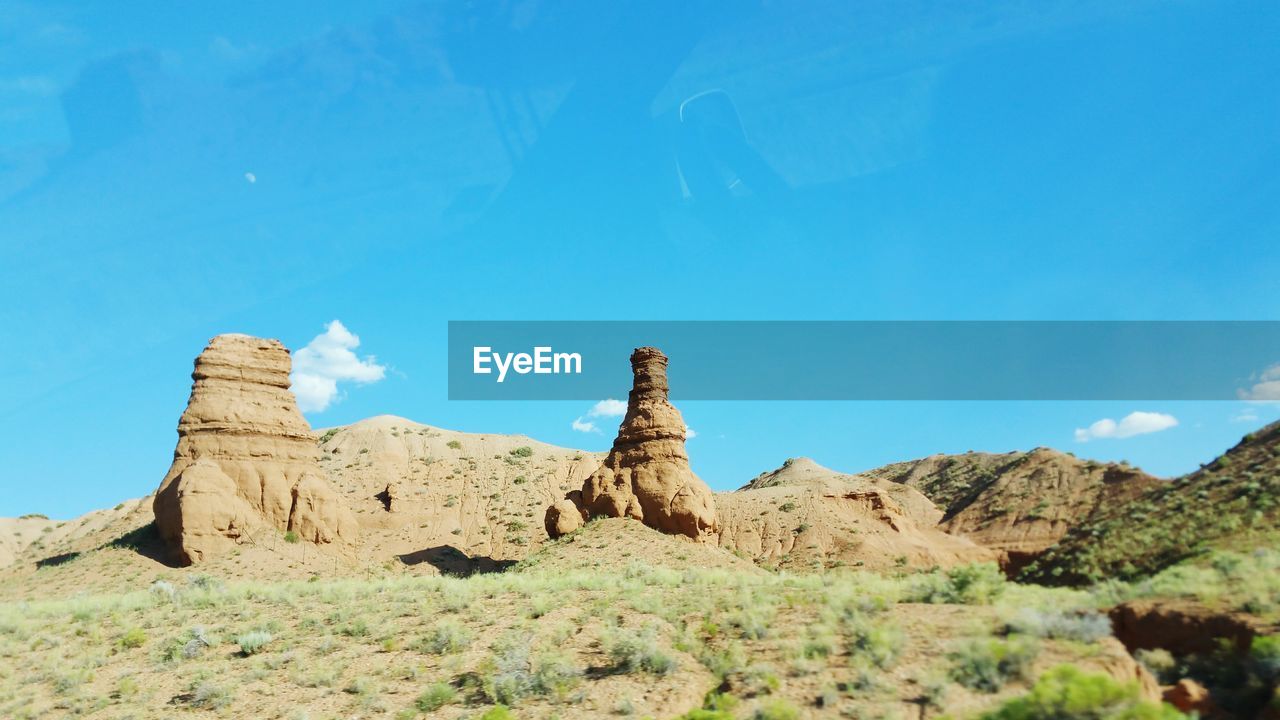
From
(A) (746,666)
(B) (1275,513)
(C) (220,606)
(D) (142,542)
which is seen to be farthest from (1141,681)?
(D) (142,542)

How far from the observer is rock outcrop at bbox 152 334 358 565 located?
3719cm

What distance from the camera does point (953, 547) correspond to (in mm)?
56281

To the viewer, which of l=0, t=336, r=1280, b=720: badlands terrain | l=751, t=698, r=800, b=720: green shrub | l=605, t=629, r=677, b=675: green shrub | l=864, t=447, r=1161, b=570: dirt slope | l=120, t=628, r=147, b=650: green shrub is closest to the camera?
l=0, t=336, r=1280, b=720: badlands terrain

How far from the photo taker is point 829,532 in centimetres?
5541

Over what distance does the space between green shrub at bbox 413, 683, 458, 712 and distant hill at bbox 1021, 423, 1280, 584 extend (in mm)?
13696

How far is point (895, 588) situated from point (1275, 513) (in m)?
8.17

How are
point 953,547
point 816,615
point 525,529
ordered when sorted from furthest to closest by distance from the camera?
point 525,529, point 953,547, point 816,615

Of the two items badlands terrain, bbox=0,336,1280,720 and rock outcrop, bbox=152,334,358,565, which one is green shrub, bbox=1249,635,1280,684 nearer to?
badlands terrain, bbox=0,336,1280,720

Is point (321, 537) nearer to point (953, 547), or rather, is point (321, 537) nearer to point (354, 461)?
point (354, 461)

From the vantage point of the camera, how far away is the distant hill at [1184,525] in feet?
52.6

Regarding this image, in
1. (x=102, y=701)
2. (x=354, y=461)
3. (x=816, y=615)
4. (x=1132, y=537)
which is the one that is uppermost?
(x=354, y=461)

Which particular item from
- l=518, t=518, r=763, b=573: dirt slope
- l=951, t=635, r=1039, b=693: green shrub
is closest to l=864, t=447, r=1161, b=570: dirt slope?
l=518, t=518, r=763, b=573: dirt slope

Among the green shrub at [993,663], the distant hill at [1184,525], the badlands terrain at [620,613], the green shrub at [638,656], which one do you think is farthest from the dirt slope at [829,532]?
the green shrub at [993,663]

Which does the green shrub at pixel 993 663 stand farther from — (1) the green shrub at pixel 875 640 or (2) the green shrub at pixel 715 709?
(2) the green shrub at pixel 715 709
